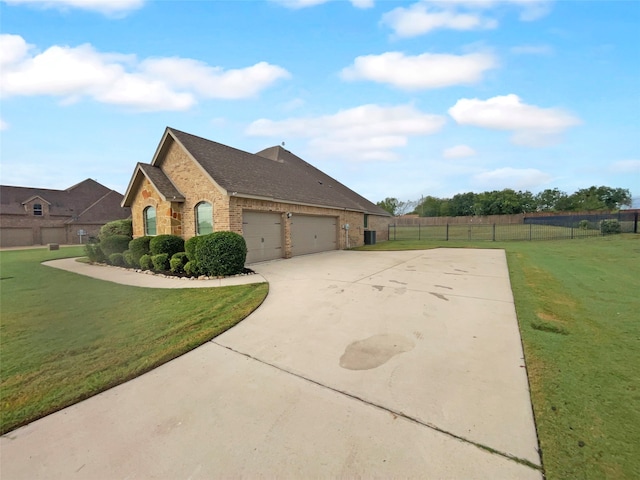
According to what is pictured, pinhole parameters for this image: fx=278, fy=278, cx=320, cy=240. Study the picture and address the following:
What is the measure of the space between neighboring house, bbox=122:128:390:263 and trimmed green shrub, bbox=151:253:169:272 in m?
1.63

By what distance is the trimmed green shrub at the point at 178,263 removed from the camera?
9.60 metres

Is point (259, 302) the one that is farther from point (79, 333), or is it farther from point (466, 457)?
point (466, 457)

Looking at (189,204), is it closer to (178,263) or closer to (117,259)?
(178,263)

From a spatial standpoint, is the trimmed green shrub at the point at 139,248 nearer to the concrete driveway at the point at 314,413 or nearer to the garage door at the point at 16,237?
the concrete driveway at the point at 314,413

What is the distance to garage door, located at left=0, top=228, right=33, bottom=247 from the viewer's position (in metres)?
27.9

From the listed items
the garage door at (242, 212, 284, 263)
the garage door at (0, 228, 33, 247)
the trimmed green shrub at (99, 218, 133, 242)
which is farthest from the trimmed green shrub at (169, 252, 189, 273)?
the garage door at (0, 228, 33, 247)

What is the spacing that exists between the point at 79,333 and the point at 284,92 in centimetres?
1250

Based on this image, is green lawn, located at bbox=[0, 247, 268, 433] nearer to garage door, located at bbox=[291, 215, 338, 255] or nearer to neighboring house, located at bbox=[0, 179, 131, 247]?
garage door, located at bbox=[291, 215, 338, 255]

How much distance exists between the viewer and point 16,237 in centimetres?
2866

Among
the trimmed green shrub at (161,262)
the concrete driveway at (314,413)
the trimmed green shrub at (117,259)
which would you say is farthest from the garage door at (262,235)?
the concrete driveway at (314,413)

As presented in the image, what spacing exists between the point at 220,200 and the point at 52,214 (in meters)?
33.4

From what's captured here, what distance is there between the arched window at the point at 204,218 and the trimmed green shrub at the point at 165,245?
0.89m

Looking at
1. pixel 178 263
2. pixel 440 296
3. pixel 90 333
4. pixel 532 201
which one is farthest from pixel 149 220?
pixel 532 201

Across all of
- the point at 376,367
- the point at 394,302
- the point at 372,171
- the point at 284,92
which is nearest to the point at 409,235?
the point at 372,171
